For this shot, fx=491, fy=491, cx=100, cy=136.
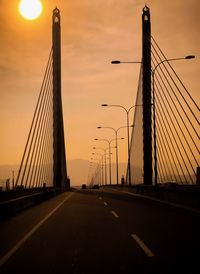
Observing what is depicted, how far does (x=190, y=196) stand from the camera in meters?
21.4

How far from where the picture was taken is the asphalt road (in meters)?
8.00

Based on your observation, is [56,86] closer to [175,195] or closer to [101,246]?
Result: [175,195]

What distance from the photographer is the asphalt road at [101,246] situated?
26.2 ft

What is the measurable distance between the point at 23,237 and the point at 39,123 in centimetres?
2556

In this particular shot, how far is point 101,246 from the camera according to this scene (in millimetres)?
10156

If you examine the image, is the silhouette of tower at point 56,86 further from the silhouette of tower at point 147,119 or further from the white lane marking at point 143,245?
the white lane marking at point 143,245

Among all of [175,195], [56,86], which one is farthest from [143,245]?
[56,86]

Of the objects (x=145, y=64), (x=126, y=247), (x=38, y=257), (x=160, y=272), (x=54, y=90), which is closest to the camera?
(x=160, y=272)

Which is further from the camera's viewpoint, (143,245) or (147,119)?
(147,119)

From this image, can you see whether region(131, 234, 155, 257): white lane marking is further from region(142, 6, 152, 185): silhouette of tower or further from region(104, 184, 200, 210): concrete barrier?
region(142, 6, 152, 185): silhouette of tower

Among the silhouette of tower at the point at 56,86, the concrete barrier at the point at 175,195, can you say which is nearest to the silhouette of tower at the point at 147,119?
the concrete barrier at the point at 175,195

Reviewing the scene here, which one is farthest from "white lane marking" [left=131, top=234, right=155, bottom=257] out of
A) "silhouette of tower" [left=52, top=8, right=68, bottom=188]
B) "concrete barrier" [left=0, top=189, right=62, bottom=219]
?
"silhouette of tower" [left=52, top=8, right=68, bottom=188]

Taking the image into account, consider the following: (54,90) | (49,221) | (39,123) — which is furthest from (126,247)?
(54,90)

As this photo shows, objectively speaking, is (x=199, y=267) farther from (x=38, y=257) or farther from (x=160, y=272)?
Result: (x=38, y=257)
